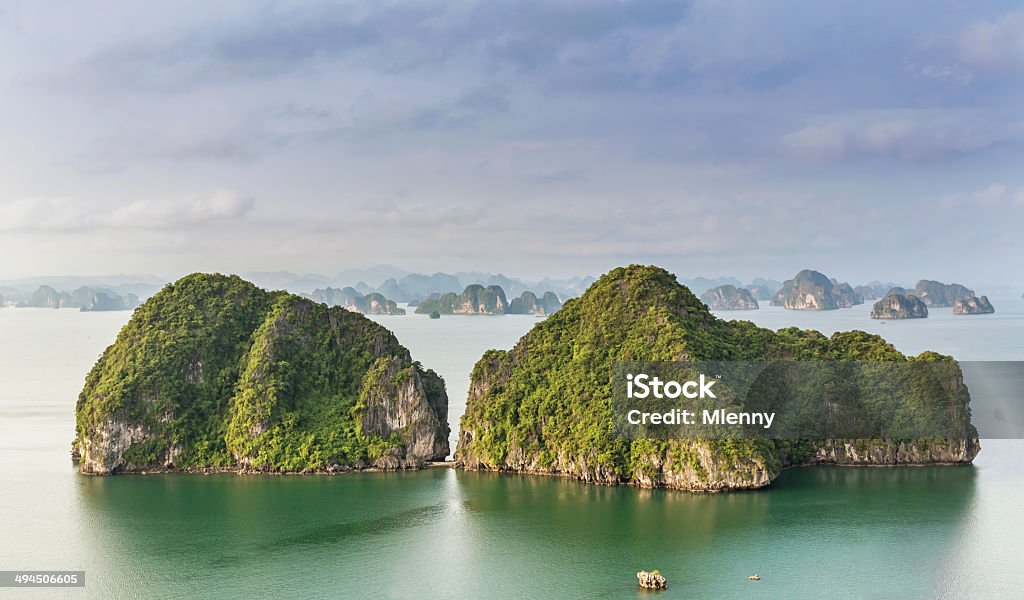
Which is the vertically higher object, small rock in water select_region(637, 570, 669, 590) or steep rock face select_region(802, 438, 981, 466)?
steep rock face select_region(802, 438, 981, 466)

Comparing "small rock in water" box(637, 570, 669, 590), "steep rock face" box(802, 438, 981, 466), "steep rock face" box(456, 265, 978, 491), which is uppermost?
"steep rock face" box(456, 265, 978, 491)

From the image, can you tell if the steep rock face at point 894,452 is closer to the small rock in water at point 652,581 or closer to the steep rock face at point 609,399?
the steep rock face at point 609,399

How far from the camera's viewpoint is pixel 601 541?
50.8m

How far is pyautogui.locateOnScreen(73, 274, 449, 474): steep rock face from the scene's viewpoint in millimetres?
68062

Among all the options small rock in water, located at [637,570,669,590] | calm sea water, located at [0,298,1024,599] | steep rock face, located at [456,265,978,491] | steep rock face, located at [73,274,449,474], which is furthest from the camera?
steep rock face, located at [73,274,449,474]

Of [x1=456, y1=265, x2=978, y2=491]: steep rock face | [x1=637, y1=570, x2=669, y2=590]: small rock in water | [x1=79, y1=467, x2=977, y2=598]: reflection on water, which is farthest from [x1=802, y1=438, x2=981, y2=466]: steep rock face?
[x1=637, y1=570, x2=669, y2=590]: small rock in water

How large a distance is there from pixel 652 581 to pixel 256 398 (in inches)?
1488

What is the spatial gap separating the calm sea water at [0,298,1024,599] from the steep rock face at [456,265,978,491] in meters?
1.58

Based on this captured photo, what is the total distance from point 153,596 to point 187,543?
341 inches

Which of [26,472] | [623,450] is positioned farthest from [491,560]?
[26,472]

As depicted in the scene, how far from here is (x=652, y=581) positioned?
42.8 meters

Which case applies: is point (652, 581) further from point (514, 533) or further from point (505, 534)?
point (505, 534)

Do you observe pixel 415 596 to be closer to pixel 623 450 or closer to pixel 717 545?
pixel 717 545

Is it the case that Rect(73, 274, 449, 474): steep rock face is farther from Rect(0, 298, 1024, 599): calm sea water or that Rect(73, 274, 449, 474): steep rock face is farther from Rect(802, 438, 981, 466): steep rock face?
Rect(802, 438, 981, 466): steep rock face
